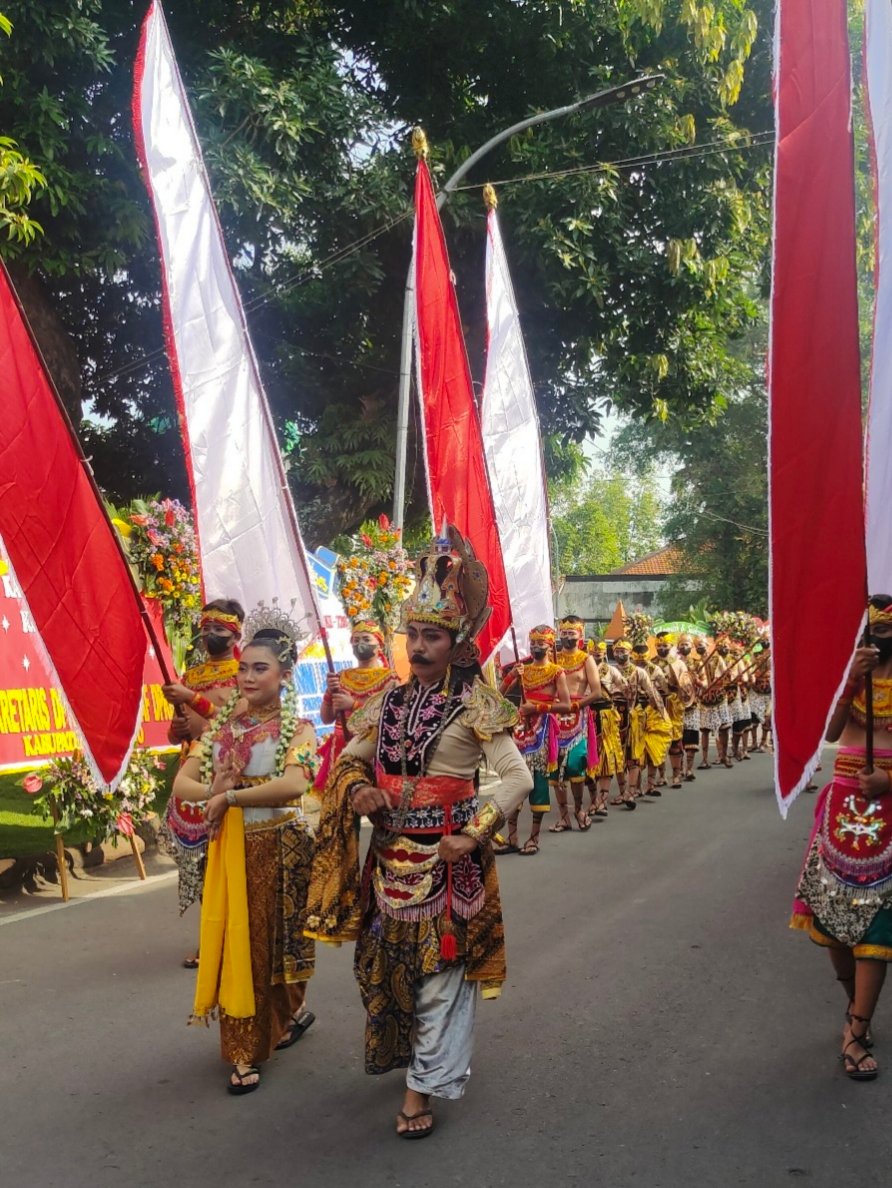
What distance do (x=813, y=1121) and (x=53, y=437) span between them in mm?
3853

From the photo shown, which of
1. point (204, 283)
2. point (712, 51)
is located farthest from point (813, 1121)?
point (712, 51)

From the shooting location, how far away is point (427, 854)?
444 centimetres

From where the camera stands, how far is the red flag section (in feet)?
28.8

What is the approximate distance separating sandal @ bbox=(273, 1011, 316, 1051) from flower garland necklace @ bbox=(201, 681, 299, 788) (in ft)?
3.72

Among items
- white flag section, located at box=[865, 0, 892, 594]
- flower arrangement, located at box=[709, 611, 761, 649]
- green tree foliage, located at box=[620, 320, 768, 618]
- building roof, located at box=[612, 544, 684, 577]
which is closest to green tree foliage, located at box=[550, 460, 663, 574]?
building roof, located at box=[612, 544, 684, 577]

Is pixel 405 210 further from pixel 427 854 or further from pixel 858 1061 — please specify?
→ pixel 858 1061

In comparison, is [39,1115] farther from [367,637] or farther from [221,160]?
[221,160]

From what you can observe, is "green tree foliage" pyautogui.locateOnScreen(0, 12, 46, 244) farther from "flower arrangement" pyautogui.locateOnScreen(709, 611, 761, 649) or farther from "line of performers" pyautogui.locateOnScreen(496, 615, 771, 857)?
"flower arrangement" pyautogui.locateOnScreen(709, 611, 761, 649)

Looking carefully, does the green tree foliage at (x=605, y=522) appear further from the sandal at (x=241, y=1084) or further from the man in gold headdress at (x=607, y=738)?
the sandal at (x=241, y=1084)

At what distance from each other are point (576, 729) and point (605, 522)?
5928 cm

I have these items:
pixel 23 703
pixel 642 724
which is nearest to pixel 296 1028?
pixel 23 703

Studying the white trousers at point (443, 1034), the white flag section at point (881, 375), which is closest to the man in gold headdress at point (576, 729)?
the white flag section at point (881, 375)

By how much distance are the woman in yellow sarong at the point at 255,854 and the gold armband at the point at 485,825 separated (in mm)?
849

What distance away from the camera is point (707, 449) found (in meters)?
43.4
